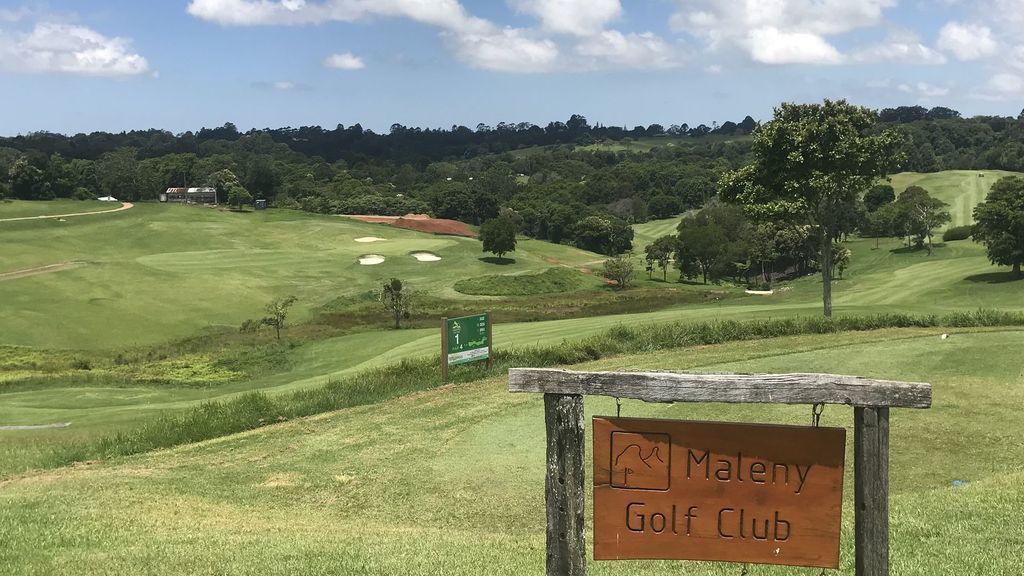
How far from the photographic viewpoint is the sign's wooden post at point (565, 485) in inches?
184

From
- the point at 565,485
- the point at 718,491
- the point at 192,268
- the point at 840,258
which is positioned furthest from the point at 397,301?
the point at 718,491

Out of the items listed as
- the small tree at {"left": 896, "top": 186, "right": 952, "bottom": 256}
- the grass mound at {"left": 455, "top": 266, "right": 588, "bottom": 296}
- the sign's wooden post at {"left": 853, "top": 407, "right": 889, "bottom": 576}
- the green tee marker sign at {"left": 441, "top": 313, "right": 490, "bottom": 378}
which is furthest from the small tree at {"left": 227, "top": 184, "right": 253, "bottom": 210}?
the sign's wooden post at {"left": 853, "top": 407, "right": 889, "bottom": 576}

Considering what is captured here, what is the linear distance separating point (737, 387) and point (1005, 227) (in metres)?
49.2

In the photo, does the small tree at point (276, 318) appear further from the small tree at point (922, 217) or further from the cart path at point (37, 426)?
the small tree at point (922, 217)

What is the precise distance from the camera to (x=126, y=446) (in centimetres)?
1520

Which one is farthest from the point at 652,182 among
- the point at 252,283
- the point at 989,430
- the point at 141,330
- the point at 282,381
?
the point at 989,430

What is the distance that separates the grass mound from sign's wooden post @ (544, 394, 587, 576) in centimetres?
5917

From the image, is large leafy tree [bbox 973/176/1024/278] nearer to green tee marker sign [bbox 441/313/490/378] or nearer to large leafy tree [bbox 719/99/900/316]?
large leafy tree [bbox 719/99/900/316]

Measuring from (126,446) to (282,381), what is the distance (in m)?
13.7

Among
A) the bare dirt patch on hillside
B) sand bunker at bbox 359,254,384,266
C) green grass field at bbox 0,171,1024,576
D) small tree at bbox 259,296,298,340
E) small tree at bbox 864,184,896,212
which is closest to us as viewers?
green grass field at bbox 0,171,1024,576

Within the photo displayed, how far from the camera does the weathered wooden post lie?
4.41m

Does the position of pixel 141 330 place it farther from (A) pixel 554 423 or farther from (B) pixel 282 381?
(A) pixel 554 423

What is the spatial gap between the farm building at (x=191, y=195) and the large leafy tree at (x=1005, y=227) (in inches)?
4233

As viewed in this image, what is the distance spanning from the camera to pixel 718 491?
4.50 meters
